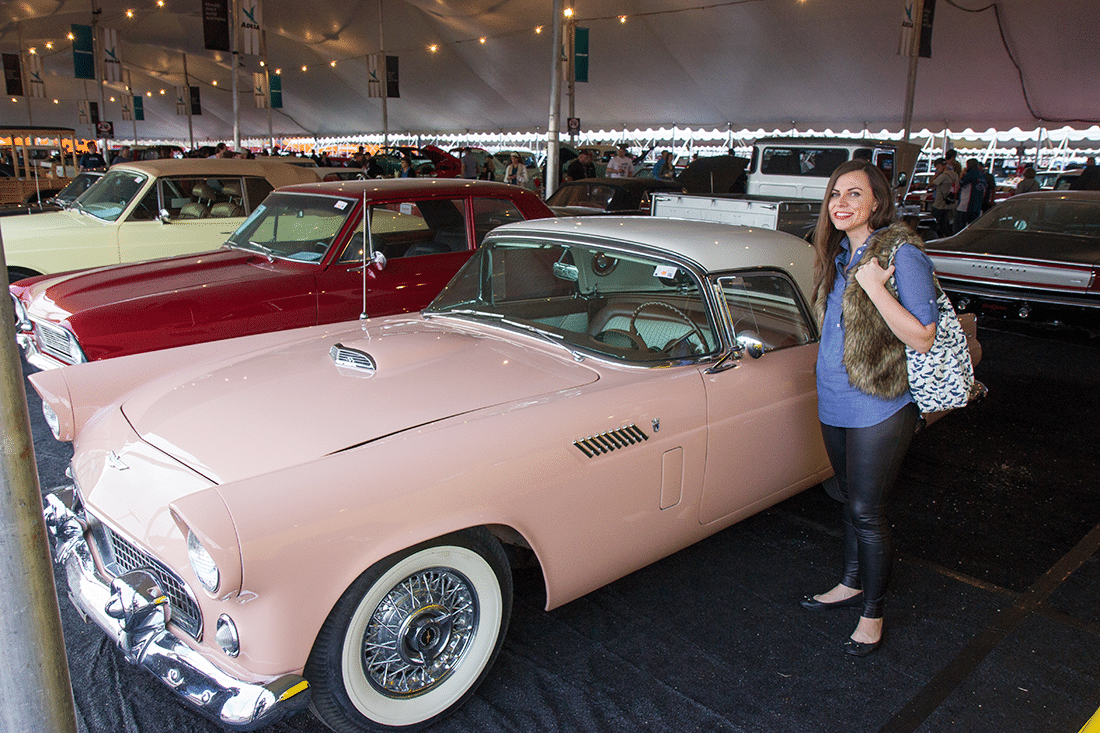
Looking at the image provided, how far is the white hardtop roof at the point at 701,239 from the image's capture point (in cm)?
343

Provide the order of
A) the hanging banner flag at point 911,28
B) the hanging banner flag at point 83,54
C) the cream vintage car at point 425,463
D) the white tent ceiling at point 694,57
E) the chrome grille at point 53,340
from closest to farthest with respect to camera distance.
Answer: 1. the cream vintage car at point 425,463
2. the chrome grille at point 53,340
3. the hanging banner flag at point 911,28
4. the white tent ceiling at point 694,57
5. the hanging banner flag at point 83,54

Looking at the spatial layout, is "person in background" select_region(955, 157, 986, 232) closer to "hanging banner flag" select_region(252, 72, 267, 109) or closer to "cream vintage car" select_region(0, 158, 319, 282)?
"cream vintage car" select_region(0, 158, 319, 282)

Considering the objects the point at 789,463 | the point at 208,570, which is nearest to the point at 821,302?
→ the point at 789,463

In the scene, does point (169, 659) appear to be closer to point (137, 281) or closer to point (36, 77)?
point (137, 281)

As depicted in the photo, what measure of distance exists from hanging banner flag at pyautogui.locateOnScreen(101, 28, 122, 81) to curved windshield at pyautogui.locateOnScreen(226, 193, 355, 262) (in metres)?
24.6

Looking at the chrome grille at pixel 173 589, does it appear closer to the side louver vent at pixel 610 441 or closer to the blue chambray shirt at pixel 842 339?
the side louver vent at pixel 610 441

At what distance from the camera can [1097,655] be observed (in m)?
3.02

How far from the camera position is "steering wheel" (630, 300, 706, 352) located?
3285mm

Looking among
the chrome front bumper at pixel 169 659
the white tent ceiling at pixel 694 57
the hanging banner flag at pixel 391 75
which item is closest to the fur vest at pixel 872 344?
the chrome front bumper at pixel 169 659

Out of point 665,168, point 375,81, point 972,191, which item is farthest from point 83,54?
point 972,191

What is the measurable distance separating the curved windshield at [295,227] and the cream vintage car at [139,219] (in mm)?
1459

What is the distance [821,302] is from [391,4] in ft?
122

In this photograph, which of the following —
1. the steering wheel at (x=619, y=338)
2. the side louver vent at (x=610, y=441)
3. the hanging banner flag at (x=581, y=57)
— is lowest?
the side louver vent at (x=610, y=441)

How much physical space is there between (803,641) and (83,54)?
30.3 m
